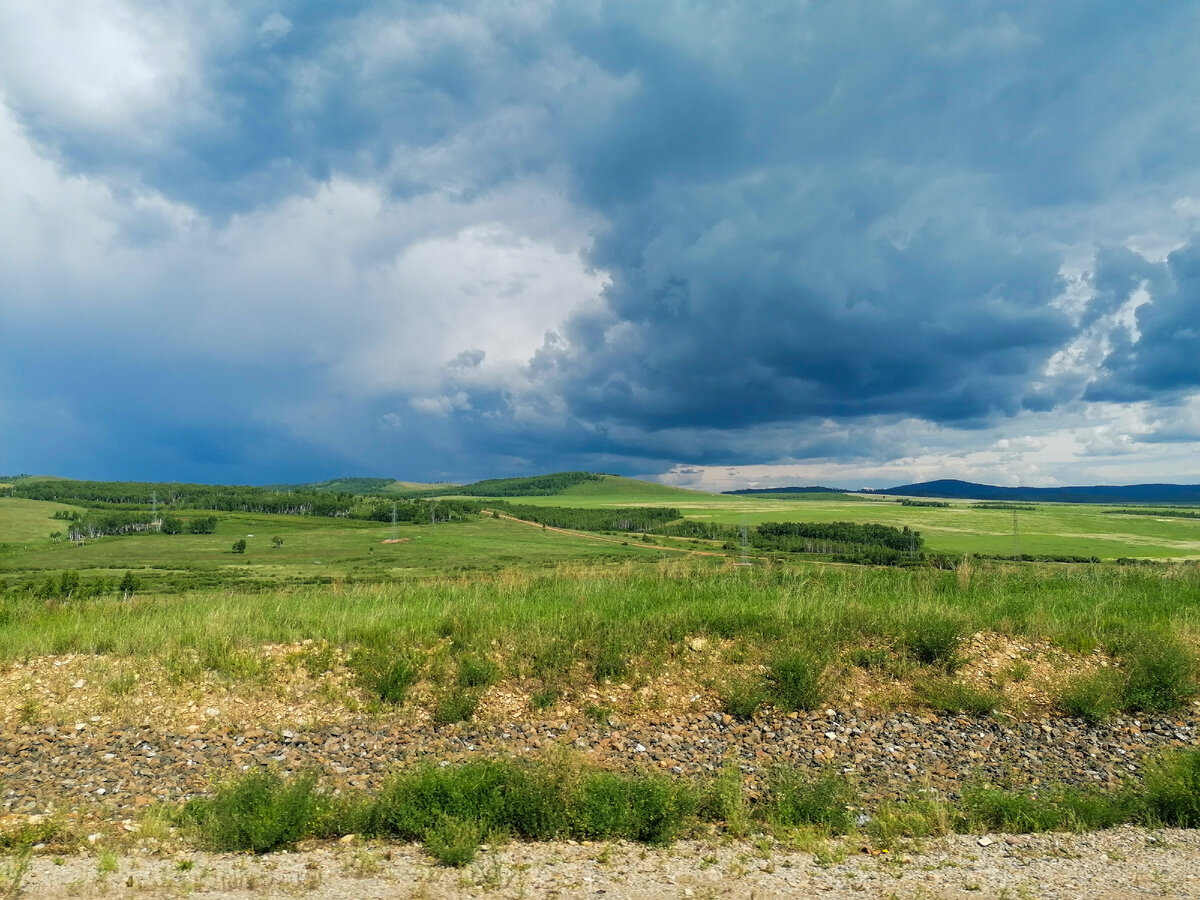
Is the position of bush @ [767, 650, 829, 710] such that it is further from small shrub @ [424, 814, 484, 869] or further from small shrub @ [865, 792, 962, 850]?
small shrub @ [424, 814, 484, 869]

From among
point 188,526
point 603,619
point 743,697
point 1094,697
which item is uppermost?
point 603,619

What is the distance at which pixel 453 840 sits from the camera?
7344mm

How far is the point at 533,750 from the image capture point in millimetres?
10570

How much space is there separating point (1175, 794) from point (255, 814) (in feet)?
39.7

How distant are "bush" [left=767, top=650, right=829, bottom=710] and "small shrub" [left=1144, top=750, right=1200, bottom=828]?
15.6 ft

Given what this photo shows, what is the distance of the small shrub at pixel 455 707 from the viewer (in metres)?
11.5

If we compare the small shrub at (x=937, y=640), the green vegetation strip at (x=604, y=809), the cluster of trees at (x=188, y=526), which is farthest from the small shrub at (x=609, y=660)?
the cluster of trees at (x=188, y=526)

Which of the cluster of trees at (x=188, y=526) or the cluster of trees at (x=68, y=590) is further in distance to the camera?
the cluster of trees at (x=188, y=526)

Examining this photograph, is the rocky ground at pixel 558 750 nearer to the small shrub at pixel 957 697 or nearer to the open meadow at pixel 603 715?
the open meadow at pixel 603 715

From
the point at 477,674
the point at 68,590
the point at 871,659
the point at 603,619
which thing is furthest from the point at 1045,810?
the point at 68,590

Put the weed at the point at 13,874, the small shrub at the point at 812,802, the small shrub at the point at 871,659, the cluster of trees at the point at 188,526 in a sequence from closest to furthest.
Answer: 1. the weed at the point at 13,874
2. the small shrub at the point at 812,802
3. the small shrub at the point at 871,659
4. the cluster of trees at the point at 188,526

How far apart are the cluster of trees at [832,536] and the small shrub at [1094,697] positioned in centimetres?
12106

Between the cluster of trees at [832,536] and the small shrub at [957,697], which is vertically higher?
the small shrub at [957,697]

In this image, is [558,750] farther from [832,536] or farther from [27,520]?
[27,520]
